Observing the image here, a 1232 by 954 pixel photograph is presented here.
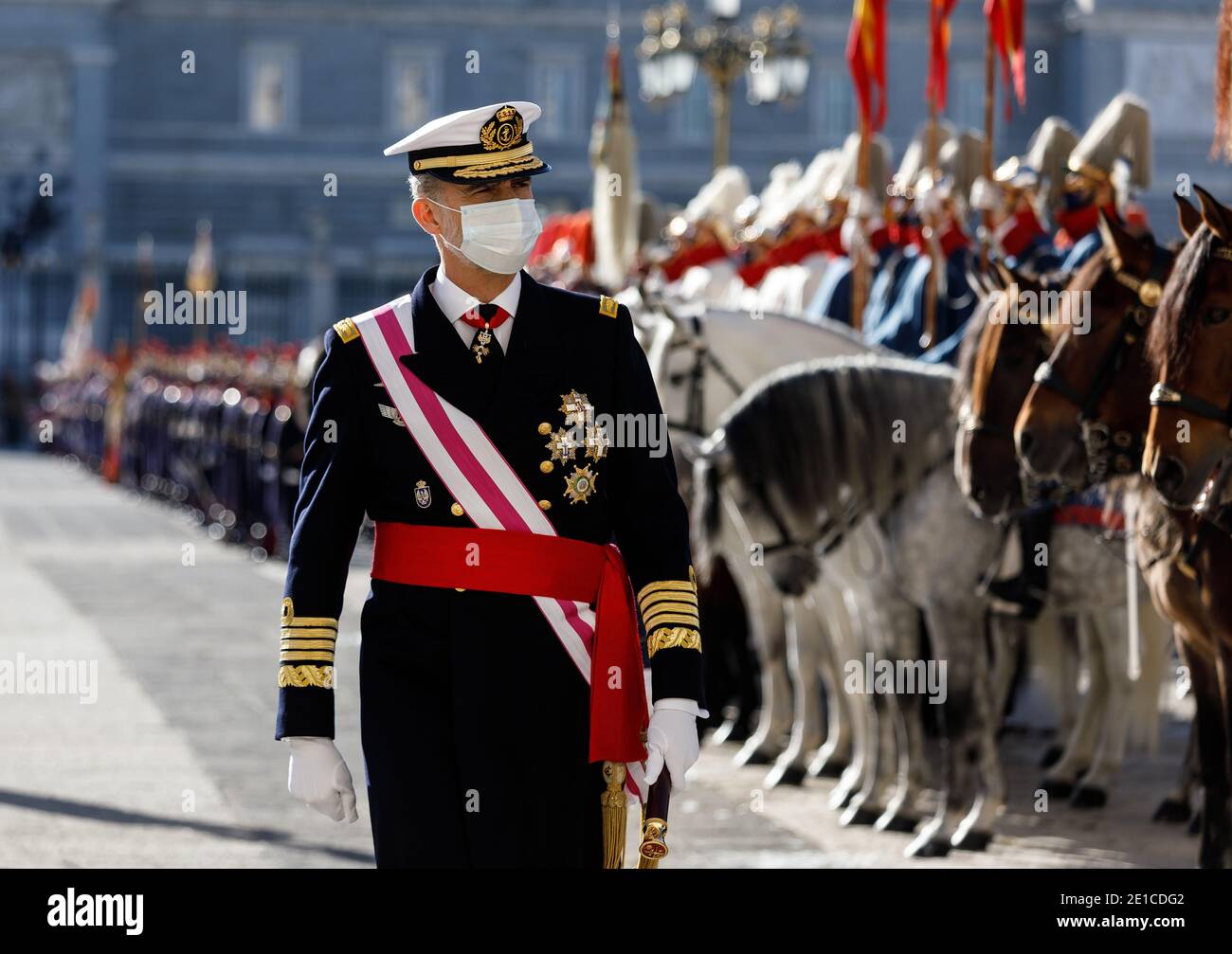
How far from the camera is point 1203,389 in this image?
212 inches

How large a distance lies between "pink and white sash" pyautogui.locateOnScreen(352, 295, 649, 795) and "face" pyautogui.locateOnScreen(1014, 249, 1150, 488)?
10.1 ft

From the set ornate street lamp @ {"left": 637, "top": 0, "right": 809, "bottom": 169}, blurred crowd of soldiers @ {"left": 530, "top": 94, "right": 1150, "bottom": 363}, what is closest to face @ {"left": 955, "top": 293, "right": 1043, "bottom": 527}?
blurred crowd of soldiers @ {"left": 530, "top": 94, "right": 1150, "bottom": 363}

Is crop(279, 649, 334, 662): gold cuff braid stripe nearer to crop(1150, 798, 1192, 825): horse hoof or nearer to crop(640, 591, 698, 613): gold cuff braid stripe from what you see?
crop(640, 591, 698, 613): gold cuff braid stripe

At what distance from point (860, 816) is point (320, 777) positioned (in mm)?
4406

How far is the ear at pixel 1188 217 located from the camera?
5586 millimetres

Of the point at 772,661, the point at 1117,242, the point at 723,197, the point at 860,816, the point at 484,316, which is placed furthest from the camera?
the point at 723,197

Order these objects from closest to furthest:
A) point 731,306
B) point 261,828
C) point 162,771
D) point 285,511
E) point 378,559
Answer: point 378,559
point 261,828
point 162,771
point 731,306
point 285,511

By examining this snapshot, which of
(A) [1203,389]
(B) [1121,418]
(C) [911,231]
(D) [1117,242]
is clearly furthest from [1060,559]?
(C) [911,231]

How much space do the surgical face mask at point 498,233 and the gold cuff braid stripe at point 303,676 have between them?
2.12 ft

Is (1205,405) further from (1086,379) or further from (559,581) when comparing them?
(559,581)
